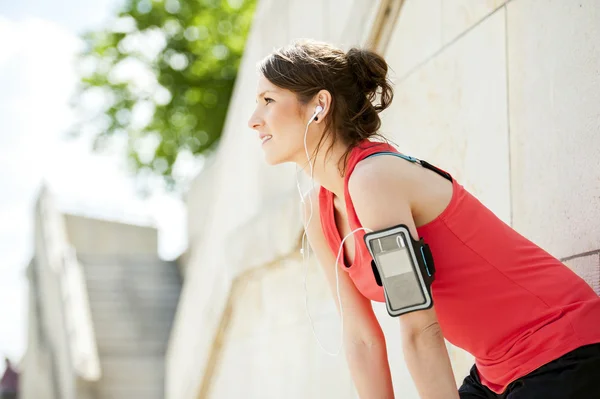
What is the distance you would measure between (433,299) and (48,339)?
12391 mm

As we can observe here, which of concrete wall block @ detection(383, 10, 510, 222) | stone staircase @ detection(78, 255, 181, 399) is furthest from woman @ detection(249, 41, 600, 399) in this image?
stone staircase @ detection(78, 255, 181, 399)

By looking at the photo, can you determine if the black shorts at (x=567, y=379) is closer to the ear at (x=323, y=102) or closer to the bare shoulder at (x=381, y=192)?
the bare shoulder at (x=381, y=192)

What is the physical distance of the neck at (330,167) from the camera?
7.82ft

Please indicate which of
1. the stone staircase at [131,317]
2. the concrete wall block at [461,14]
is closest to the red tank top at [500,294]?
the concrete wall block at [461,14]

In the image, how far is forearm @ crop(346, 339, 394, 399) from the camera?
245cm

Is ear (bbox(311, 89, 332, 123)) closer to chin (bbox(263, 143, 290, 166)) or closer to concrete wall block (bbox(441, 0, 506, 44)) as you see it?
chin (bbox(263, 143, 290, 166))

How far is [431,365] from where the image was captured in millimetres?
1982

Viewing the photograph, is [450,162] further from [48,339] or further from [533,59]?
[48,339]

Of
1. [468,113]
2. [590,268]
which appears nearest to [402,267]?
[590,268]

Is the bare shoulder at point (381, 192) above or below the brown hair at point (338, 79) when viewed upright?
below

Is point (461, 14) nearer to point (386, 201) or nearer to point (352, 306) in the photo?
point (352, 306)

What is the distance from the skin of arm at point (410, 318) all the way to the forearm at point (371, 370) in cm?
45

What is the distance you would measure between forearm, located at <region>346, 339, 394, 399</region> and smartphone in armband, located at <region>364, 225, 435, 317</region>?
0.53m

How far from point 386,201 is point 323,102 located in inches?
19.5
